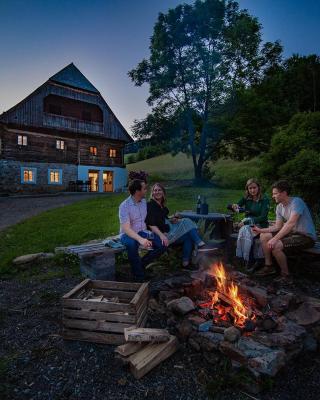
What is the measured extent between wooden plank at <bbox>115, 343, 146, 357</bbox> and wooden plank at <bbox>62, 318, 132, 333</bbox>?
8.3 inches

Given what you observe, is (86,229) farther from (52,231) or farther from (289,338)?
(289,338)

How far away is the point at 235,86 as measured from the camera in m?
24.2

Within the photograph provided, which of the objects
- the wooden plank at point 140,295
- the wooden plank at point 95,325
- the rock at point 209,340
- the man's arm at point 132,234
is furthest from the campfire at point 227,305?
the man's arm at point 132,234

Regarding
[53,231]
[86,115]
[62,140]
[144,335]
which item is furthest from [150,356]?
[86,115]

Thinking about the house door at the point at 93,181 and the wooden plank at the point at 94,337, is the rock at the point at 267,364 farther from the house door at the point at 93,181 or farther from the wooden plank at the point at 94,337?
the house door at the point at 93,181

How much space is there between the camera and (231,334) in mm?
2752

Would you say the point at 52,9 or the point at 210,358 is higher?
the point at 52,9

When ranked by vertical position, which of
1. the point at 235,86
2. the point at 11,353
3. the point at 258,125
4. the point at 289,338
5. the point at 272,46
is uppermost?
the point at 272,46

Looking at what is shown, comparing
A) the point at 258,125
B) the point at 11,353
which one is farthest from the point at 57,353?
the point at 258,125

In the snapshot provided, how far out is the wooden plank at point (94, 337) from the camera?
2980 millimetres

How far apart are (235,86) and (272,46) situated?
1124 cm

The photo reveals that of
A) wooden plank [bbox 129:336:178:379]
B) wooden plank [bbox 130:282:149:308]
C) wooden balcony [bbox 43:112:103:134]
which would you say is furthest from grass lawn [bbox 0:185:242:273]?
wooden balcony [bbox 43:112:103:134]

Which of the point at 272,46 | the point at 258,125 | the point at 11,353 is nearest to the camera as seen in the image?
the point at 11,353

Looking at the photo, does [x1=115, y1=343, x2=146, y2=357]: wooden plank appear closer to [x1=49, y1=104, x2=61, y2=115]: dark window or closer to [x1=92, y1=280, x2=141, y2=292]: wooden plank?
[x1=92, y1=280, x2=141, y2=292]: wooden plank
